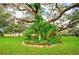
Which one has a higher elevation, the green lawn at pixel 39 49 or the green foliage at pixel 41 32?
the green foliage at pixel 41 32

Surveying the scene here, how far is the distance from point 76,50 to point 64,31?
234mm

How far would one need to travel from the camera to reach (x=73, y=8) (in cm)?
250

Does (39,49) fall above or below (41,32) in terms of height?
below

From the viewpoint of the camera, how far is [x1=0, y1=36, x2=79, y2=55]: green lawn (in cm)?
247

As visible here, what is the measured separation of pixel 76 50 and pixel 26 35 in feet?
1.79

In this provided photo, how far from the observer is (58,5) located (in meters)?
2.50

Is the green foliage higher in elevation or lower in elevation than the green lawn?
higher

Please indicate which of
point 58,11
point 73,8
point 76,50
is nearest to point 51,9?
point 58,11

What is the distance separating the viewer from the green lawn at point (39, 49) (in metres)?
2.47

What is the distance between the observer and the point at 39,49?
248 cm

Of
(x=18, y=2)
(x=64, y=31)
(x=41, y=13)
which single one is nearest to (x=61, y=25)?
(x=64, y=31)
